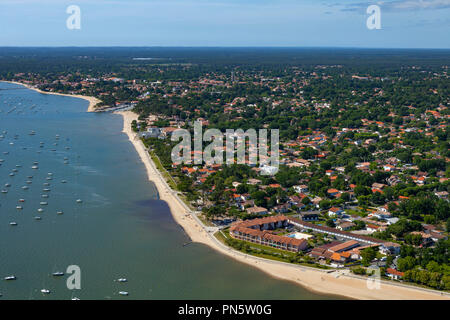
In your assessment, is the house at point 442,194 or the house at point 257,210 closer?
the house at point 257,210

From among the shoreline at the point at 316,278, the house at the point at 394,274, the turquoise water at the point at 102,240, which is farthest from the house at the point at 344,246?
the turquoise water at the point at 102,240

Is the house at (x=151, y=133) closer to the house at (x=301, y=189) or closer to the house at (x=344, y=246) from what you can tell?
the house at (x=301, y=189)

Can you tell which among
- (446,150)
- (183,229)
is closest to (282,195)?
(183,229)

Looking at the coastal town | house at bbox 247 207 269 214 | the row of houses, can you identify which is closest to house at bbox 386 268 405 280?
the coastal town

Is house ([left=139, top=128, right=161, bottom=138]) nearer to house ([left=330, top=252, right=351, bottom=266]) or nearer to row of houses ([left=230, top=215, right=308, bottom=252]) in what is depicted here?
row of houses ([left=230, top=215, right=308, bottom=252])

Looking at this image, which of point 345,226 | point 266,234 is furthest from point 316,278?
point 345,226

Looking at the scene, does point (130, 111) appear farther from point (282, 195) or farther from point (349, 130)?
point (282, 195)
